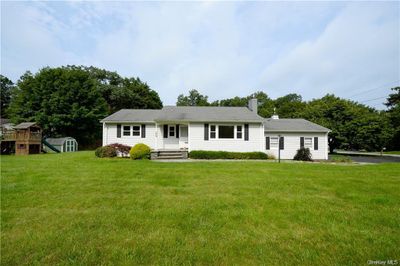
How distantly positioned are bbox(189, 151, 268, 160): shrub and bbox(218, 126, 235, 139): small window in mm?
1451

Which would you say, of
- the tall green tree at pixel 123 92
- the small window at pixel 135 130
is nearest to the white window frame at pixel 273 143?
the small window at pixel 135 130

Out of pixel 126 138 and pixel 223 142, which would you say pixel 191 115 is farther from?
pixel 126 138

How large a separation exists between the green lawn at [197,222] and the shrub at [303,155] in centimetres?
956

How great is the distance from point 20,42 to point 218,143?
13.0m

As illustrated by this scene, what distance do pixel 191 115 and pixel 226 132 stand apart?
3.10 m

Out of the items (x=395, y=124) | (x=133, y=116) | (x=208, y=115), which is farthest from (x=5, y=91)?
(x=395, y=124)

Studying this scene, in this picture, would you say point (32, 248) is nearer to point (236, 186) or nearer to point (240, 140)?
point (236, 186)

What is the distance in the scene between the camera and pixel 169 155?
589 inches

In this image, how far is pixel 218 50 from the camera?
1664 centimetres

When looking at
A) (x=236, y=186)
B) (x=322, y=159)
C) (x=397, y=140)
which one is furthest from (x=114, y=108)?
(x=397, y=140)

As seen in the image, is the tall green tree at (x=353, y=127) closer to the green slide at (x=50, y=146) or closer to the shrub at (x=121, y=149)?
the shrub at (x=121, y=149)

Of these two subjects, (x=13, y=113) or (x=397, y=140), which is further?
(x=397, y=140)

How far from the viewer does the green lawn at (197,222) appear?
9.12 ft

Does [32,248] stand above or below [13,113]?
below
